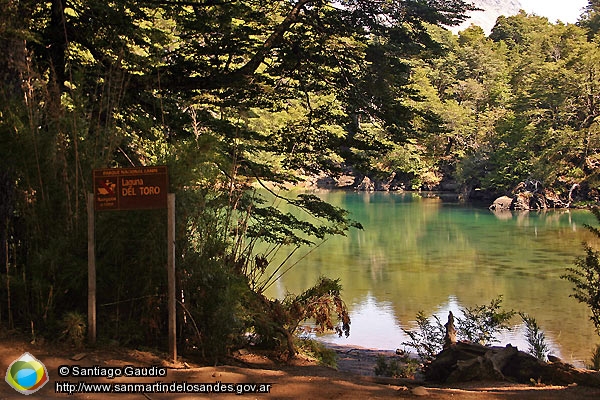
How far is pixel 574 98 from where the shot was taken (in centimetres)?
3241

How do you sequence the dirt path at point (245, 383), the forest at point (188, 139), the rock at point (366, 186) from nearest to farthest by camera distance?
the dirt path at point (245, 383), the forest at point (188, 139), the rock at point (366, 186)

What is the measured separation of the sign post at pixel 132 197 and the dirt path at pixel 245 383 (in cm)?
40

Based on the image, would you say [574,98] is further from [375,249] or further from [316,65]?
[316,65]

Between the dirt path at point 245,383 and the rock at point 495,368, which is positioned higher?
the dirt path at point 245,383

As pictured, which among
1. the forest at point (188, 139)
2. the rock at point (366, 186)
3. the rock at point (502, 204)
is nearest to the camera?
the forest at point (188, 139)

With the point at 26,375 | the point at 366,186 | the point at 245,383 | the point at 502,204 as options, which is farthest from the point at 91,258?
the point at 366,186

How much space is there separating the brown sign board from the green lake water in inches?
225

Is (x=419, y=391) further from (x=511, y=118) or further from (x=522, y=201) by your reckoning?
(x=511, y=118)

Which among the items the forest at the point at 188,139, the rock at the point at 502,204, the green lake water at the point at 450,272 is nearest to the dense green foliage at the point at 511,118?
the rock at the point at 502,204

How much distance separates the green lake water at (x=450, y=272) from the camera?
437 inches

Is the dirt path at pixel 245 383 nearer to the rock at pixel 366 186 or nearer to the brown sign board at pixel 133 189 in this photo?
the brown sign board at pixel 133 189

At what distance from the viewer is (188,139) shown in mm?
6887

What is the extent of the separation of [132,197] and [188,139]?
216 cm

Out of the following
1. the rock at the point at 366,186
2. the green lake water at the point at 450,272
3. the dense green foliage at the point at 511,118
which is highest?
the dense green foliage at the point at 511,118
